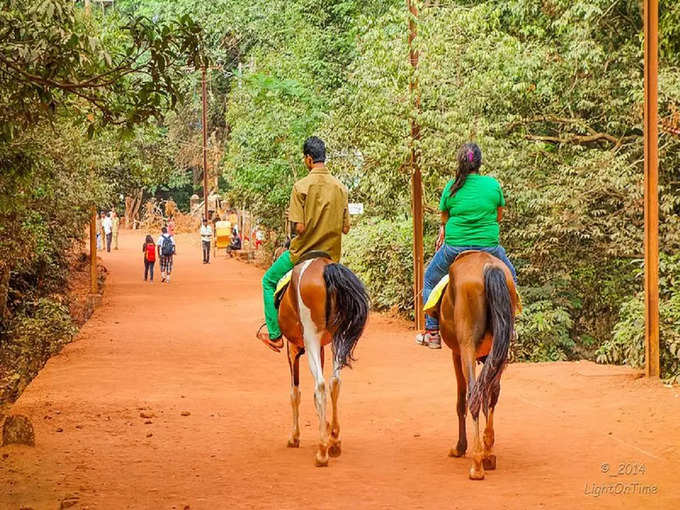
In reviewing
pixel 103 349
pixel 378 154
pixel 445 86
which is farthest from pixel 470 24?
pixel 103 349

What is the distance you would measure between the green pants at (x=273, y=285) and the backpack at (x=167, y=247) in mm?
25493

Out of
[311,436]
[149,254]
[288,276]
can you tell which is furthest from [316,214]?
[149,254]

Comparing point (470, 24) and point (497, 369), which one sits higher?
point (470, 24)

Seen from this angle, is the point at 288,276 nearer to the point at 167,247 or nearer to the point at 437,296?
the point at 437,296

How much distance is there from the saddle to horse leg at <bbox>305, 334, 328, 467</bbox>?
59 centimetres

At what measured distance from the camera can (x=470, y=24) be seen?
18.6 m

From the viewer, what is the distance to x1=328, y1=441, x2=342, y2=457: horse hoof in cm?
873

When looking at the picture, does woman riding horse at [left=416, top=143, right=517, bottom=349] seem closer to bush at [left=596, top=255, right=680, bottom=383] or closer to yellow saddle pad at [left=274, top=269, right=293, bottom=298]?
yellow saddle pad at [left=274, top=269, right=293, bottom=298]

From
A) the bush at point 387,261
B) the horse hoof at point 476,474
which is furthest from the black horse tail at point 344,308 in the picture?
the bush at point 387,261

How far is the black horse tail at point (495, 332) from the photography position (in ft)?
25.5

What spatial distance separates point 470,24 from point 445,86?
3.92ft

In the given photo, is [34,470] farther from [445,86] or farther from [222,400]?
[445,86]

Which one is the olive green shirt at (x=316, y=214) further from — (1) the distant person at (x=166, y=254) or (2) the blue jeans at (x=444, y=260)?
(1) the distant person at (x=166, y=254)

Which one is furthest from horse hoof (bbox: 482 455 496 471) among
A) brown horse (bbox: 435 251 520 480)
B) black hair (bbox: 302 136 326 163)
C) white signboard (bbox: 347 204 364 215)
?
white signboard (bbox: 347 204 364 215)
